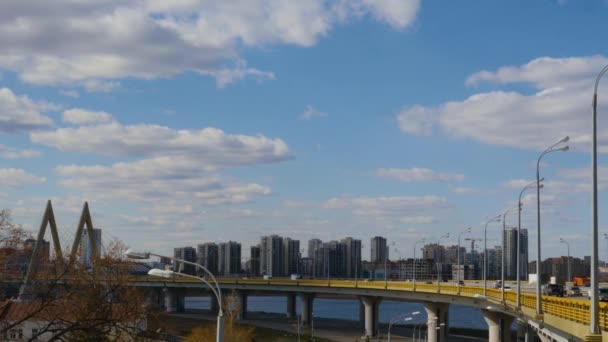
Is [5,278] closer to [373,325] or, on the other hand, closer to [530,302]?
[530,302]

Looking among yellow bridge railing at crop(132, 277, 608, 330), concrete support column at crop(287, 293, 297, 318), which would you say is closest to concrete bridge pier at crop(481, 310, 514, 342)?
yellow bridge railing at crop(132, 277, 608, 330)

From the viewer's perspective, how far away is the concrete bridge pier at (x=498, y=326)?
89.8 meters

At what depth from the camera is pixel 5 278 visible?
42.3 metres

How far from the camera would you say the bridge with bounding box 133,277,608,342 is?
4331 cm

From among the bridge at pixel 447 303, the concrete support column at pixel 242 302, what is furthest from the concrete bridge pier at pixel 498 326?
the concrete support column at pixel 242 302

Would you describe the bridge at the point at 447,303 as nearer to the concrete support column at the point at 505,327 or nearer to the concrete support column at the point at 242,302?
the concrete support column at the point at 505,327

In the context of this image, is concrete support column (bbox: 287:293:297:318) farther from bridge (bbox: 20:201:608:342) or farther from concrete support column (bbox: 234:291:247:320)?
concrete support column (bbox: 234:291:247:320)

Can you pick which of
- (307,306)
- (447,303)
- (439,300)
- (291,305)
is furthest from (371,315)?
(291,305)

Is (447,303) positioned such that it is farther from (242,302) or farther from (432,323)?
(242,302)

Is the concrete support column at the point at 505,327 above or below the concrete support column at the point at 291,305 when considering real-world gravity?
above

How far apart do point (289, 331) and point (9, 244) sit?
377 feet

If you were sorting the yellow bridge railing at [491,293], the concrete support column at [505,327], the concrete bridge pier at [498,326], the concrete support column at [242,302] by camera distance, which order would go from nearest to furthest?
the yellow bridge railing at [491,293] → the concrete bridge pier at [498,326] → the concrete support column at [505,327] → the concrete support column at [242,302]

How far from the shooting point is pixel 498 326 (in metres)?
89.7

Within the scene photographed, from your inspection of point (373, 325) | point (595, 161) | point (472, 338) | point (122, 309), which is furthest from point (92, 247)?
point (595, 161)
